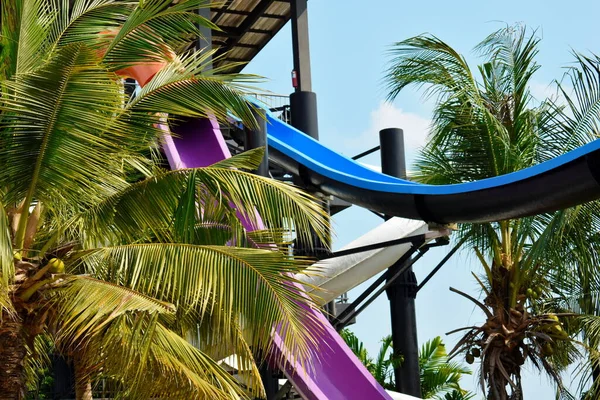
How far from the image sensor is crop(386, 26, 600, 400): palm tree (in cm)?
1059

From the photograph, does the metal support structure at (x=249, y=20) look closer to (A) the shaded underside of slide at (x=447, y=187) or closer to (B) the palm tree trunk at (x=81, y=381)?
(A) the shaded underside of slide at (x=447, y=187)

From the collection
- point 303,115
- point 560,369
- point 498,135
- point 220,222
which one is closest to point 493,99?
point 498,135

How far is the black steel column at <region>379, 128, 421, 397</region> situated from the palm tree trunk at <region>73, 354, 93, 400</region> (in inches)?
211

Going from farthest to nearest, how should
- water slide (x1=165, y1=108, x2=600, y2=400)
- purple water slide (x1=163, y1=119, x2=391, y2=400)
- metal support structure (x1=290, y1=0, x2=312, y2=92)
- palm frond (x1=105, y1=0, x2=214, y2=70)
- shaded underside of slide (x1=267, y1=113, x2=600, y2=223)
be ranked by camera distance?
1. metal support structure (x1=290, y1=0, x2=312, y2=92)
2. purple water slide (x1=163, y1=119, x2=391, y2=400)
3. water slide (x1=165, y1=108, x2=600, y2=400)
4. shaded underside of slide (x1=267, y1=113, x2=600, y2=223)
5. palm frond (x1=105, y1=0, x2=214, y2=70)

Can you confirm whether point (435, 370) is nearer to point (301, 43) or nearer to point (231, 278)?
point (301, 43)

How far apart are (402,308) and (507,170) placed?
2869 millimetres

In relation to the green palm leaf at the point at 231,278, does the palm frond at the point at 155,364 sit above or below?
below

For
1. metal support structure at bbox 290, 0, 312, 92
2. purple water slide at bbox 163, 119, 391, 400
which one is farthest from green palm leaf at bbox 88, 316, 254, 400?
metal support structure at bbox 290, 0, 312, 92

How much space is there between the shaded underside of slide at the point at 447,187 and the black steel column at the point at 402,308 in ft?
2.19

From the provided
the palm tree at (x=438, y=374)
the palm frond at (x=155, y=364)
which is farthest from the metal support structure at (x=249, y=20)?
the palm frond at (x=155, y=364)

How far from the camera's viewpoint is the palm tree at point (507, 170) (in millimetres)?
10594

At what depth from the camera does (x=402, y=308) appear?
13672 mm

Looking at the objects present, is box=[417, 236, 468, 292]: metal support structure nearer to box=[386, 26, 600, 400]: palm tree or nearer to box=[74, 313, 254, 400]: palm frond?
box=[386, 26, 600, 400]: palm tree

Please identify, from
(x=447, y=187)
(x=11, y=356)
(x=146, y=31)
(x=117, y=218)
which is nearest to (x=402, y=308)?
(x=447, y=187)
